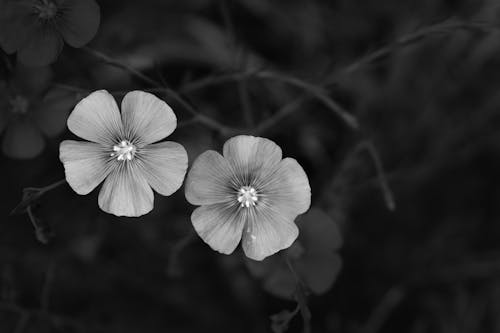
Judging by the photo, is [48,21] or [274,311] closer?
[48,21]

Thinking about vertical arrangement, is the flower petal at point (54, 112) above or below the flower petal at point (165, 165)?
above

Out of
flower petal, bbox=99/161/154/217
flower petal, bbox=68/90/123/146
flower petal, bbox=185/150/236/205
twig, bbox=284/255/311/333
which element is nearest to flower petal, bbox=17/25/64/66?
flower petal, bbox=68/90/123/146

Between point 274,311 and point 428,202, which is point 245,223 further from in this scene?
point 428,202

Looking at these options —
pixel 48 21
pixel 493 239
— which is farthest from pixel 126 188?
pixel 493 239

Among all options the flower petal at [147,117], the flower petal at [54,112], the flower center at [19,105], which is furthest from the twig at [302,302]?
the flower center at [19,105]

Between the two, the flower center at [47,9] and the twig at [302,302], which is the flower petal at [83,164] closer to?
the flower center at [47,9]

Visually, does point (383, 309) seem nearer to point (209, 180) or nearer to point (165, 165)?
point (209, 180)

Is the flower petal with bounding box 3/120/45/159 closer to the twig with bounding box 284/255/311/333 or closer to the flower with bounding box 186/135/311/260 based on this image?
the flower with bounding box 186/135/311/260
